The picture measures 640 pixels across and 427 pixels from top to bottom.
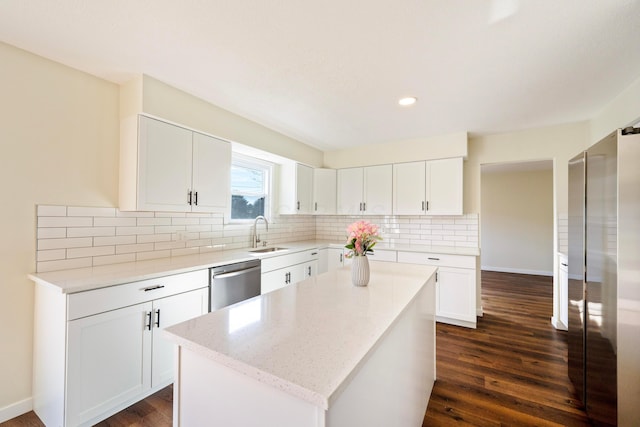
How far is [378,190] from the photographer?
3.98m

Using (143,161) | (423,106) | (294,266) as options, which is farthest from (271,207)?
(423,106)

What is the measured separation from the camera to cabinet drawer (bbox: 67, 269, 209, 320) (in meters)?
1.58

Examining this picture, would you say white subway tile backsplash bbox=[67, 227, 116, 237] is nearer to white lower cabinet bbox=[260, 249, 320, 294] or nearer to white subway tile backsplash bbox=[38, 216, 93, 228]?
white subway tile backsplash bbox=[38, 216, 93, 228]

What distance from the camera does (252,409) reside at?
31.3 inches

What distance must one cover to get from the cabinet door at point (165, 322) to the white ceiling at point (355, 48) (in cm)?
171

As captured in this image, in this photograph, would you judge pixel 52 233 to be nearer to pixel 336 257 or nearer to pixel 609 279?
pixel 336 257

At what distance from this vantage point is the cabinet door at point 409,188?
3.67 metres

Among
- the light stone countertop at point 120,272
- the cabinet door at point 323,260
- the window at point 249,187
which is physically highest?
the window at point 249,187

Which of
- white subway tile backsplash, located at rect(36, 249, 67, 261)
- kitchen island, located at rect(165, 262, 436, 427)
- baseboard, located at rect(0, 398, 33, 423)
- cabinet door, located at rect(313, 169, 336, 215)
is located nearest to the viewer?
kitchen island, located at rect(165, 262, 436, 427)

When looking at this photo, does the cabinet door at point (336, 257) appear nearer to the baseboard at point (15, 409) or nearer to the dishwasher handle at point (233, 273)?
the dishwasher handle at point (233, 273)

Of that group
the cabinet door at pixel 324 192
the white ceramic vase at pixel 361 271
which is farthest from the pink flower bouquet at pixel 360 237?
the cabinet door at pixel 324 192

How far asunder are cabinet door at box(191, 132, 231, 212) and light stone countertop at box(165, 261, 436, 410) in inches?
57.4

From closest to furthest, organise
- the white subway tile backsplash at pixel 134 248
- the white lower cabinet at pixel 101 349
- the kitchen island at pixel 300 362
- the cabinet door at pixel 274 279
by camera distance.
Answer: the kitchen island at pixel 300 362 → the white lower cabinet at pixel 101 349 → the white subway tile backsplash at pixel 134 248 → the cabinet door at pixel 274 279

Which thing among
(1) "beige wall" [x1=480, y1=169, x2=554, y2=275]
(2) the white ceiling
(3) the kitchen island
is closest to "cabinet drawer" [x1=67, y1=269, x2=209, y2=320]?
(3) the kitchen island
